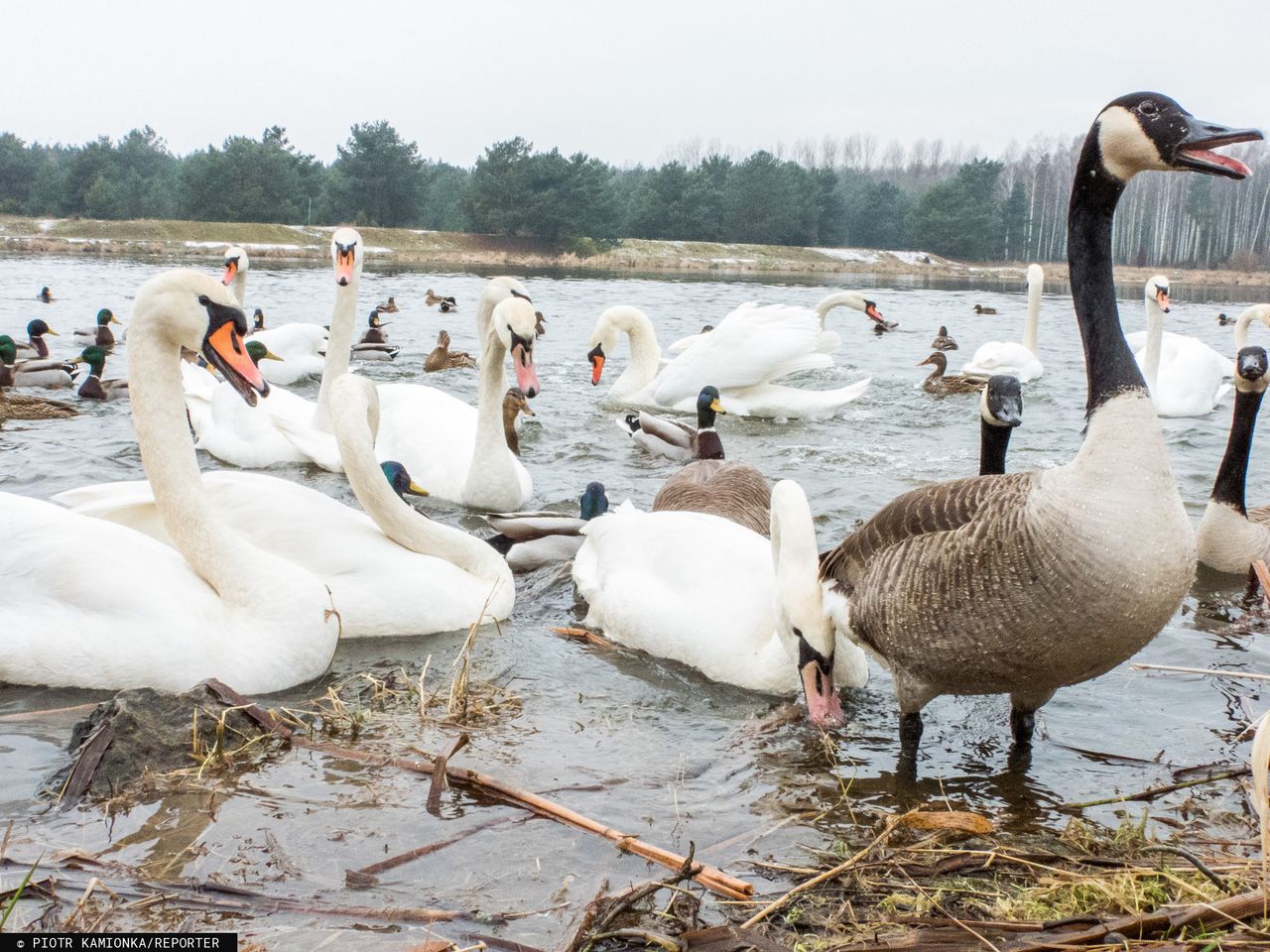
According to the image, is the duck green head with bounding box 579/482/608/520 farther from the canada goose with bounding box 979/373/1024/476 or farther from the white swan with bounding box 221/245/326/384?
the white swan with bounding box 221/245/326/384

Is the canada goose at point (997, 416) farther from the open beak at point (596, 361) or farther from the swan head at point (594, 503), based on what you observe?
the open beak at point (596, 361)

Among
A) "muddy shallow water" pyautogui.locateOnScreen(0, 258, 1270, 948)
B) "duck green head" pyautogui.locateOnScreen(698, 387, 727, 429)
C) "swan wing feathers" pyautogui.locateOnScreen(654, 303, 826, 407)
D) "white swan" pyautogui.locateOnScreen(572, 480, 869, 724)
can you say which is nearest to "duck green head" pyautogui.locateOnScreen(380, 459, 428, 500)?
"muddy shallow water" pyautogui.locateOnScreen(0, 258, 1270, 948)

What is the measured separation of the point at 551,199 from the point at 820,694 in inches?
2397

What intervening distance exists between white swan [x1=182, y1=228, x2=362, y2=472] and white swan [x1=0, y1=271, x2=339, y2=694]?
13.8ft

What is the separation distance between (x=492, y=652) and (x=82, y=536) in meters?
1.97

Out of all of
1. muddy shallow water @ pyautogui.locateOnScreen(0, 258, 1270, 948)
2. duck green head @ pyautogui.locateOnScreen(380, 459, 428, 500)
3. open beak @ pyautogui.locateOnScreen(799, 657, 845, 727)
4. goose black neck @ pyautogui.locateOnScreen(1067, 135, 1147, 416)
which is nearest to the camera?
muddy shallow water @ pyautogui.locateOnScreen(0, 258, 1270, 948)

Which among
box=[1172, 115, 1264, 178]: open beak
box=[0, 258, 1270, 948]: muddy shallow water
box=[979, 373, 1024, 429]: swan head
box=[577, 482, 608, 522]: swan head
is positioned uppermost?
box=[1172, 115, 1264, 178]: open beak

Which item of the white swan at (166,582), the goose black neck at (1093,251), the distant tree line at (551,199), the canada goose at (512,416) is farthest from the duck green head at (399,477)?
the distant tree line at (551,199)

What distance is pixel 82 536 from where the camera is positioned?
4.88m

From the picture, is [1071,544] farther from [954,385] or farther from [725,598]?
[954,385]

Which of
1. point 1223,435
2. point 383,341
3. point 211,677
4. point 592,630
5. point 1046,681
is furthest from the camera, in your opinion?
point 383,341

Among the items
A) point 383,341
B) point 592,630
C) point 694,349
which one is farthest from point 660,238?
point 592,630

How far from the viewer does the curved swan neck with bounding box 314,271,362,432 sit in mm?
10000

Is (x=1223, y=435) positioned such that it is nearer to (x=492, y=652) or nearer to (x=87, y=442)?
(x=492, y=652)
